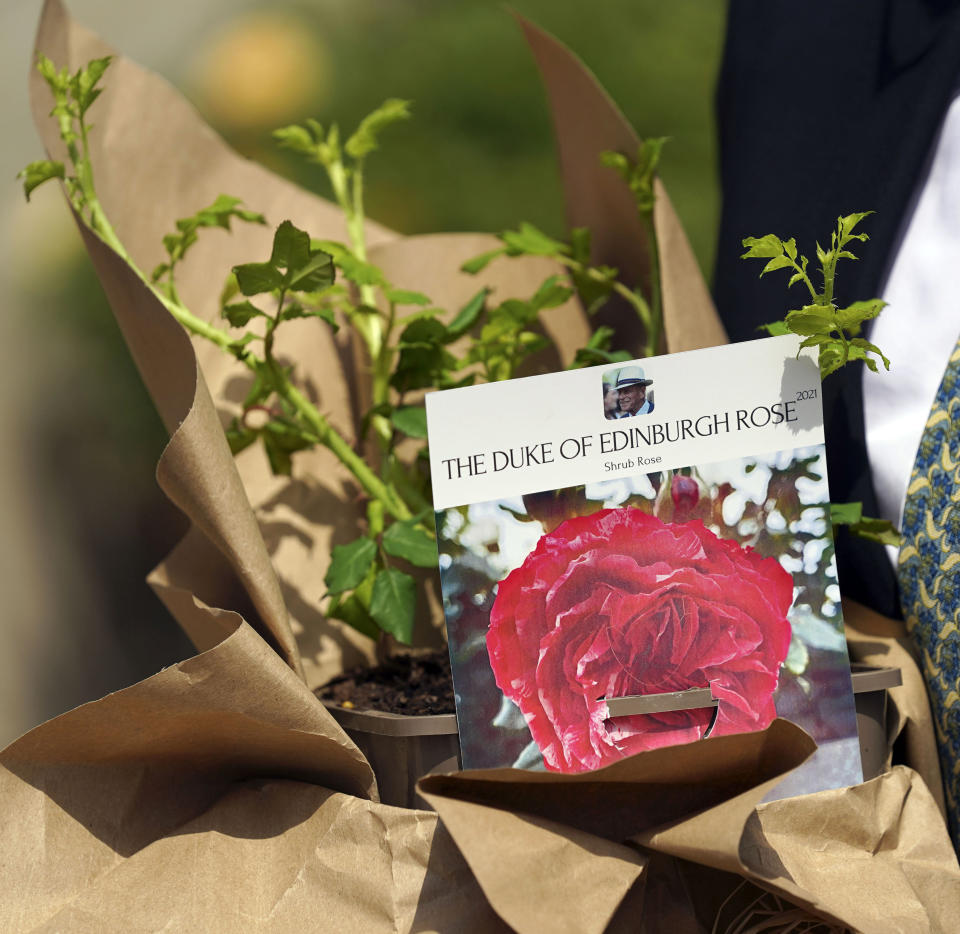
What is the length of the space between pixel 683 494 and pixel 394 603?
185mm

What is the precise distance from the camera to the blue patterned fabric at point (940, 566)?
0.51m

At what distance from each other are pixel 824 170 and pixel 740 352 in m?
0.26

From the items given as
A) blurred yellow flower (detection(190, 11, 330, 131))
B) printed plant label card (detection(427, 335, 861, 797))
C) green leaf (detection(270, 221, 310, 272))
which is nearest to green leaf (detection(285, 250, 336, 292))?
green leaf (detection(270, 221, 310, 272))

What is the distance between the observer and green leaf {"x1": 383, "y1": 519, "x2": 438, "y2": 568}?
0.57 metres

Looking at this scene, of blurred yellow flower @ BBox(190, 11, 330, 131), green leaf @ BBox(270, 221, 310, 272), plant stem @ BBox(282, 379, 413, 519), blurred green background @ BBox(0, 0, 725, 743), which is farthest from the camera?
blurred yellow flower @ BBox(190, 11, 330, 131)

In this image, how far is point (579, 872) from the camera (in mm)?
401

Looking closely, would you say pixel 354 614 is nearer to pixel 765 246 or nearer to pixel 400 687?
pixel 400 687

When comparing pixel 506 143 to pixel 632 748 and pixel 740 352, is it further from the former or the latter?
pixel 632 748

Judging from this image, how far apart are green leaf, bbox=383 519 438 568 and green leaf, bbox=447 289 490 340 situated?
135mm

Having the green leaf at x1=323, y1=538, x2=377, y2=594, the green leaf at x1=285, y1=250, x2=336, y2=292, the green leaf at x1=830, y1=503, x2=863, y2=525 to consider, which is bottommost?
the green leaf at x1=323, y1=538, x2=377, y2=594

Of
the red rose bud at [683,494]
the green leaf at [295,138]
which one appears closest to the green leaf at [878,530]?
the red rose bud at [683,494]

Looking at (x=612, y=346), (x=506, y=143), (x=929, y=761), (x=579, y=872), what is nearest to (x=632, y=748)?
(x=579, y=872)

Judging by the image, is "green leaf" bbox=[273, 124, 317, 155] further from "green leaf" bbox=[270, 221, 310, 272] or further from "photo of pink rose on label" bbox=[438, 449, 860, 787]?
"photo of pink rose on label" bbox=[438, 449, 860, 787]

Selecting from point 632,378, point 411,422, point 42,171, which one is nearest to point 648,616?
point 632,378
